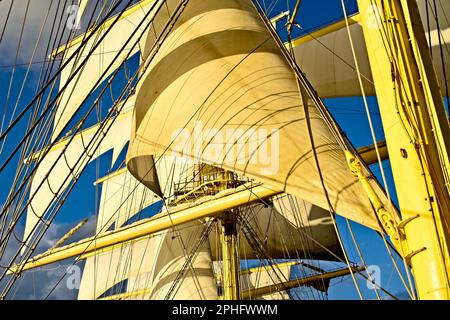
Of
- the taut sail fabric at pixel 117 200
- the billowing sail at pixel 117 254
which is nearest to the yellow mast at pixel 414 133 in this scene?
the billowing sail at pixel 117 254

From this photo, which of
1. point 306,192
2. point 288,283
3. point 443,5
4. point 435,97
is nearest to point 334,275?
point 288,283

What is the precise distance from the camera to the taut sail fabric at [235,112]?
4535 mm

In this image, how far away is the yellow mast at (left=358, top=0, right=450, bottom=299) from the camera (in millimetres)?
1893

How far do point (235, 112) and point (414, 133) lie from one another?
3.71 m

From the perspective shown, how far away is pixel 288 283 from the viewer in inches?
632

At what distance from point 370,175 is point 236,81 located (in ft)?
8.98

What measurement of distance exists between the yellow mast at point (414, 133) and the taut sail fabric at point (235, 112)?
6.09 feet

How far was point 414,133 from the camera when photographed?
2104 millimetres

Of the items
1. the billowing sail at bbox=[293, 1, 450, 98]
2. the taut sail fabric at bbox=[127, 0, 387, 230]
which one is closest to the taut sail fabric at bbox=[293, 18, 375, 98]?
the billowing sail at bbox=[293, 1, 450, 98]

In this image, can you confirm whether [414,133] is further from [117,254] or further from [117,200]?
[117,254]
